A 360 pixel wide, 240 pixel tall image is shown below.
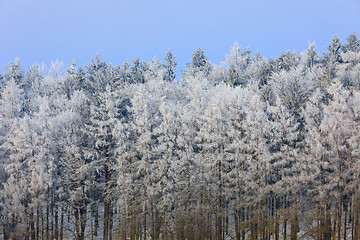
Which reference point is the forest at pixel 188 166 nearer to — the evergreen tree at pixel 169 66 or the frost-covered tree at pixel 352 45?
the frost-covered tree at pixel 352 45

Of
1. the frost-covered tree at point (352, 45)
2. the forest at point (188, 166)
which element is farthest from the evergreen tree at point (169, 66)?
the frost-covered tree at point (352, 45)

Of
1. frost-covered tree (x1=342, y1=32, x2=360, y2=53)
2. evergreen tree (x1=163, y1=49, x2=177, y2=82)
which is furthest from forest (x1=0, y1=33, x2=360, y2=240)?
evergreen tree (x1=163, y1=49, x2=177, y2=82)

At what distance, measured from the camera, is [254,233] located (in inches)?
1125

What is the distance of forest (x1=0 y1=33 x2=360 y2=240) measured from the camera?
2703 centimetres

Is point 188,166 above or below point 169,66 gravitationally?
below

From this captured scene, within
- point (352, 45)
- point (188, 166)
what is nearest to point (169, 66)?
point (352, 45)

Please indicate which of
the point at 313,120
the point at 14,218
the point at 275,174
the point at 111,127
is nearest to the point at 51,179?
the point at 14,218

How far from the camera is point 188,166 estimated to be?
96.5ft

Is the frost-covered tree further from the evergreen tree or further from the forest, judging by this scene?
the evergreen tree

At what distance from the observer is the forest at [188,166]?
27.0 m

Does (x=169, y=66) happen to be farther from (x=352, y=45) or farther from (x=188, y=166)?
(x=188, y=166)

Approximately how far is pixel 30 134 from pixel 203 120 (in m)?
15.8

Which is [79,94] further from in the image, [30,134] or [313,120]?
[313,120]

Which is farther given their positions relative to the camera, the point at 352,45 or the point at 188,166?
the point at 352,45
